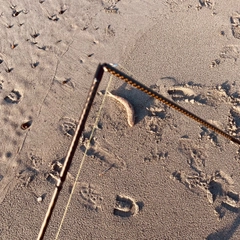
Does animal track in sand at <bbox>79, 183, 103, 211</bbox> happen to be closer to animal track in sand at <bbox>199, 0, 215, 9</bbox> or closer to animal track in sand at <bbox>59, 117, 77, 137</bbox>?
animal track in sand at <bbox>59, 117, 77, 137</bbox>

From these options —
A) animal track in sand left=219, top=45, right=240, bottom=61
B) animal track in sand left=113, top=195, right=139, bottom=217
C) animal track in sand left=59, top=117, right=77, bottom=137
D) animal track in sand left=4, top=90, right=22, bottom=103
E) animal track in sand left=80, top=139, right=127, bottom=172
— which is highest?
animal track in sand left=219, top=45, right=240, bottom=61

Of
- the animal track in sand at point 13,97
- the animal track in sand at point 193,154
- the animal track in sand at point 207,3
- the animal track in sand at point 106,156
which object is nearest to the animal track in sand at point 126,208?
the animal track in sand at point 106,156

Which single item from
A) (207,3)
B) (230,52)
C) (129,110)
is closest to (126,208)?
(129,110)

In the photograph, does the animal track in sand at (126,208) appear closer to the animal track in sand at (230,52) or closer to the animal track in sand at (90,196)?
the animal track in sand at (90,196)

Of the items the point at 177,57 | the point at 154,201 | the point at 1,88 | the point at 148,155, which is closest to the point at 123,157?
the point at 148,155

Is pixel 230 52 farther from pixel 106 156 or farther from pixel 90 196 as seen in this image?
pixel 90 196

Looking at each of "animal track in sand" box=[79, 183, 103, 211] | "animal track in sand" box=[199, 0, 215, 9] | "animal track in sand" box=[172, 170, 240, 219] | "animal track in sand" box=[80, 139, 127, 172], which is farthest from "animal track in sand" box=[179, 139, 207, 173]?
"animal track in sand" box=[199, 0, 215, 9]
